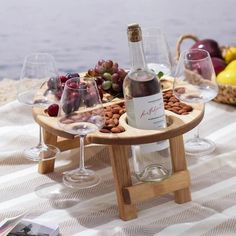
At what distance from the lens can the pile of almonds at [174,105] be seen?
1.45m

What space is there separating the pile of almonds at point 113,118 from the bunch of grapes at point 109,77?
0.04 m

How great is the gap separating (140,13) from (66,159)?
3.96 ft

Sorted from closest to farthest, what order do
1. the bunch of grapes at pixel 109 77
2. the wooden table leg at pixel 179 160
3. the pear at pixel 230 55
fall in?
the wooden table leg at pixel 179 160
the bunch of grapes at pixel 109 77
the pear at pixel 230 55

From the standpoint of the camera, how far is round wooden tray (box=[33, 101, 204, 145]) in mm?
1322

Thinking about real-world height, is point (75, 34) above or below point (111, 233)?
above

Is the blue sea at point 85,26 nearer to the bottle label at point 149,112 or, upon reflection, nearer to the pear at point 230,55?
the pear at point 230,55

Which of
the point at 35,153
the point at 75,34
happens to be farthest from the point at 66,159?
the point at 75,34

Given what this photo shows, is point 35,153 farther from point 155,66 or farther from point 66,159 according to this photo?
point 155,66

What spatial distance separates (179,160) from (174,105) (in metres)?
0.12

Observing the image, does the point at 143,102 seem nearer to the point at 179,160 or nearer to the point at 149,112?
the point at 149,112

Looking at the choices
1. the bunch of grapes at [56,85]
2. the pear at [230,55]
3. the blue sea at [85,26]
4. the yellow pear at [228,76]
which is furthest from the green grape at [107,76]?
the blue sea at [85,26]

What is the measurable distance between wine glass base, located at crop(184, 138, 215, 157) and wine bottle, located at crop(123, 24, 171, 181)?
280mm

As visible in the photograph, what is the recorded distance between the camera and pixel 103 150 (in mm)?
1704

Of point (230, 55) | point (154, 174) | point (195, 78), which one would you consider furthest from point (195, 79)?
point (230, 55)
